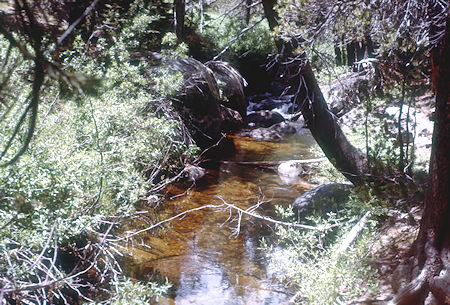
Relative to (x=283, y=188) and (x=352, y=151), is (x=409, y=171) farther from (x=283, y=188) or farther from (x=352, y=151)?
(x=283, y=188)

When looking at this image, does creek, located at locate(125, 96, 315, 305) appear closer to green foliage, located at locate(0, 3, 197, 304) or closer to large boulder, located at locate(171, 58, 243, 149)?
green foliage, located at locate(0, 3, 197, 304)

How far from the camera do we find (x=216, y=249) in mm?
6520

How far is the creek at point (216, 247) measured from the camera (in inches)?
212

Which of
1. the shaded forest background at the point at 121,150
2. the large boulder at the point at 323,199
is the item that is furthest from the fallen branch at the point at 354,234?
the large boulder at the point at 323,199

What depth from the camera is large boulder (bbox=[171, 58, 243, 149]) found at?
34.6ft

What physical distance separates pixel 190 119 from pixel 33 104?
9433 millimetres

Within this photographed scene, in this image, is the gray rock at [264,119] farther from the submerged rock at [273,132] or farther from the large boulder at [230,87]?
the submerged rock at [273,132]

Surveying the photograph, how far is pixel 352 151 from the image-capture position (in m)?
5.94

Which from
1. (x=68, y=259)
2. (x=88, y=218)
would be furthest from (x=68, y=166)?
(x=68, y=259)

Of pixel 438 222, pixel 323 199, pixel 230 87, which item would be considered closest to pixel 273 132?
pixel 230 87

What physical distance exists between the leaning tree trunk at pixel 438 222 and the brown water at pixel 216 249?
216 centimetres

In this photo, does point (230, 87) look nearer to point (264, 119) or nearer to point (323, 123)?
point (264, 119)

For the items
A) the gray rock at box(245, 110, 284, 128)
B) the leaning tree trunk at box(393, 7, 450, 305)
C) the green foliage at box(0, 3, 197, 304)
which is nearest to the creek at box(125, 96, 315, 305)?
the green foliage at box(0, 3, 197, 304)

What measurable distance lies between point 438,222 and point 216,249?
3893mm
